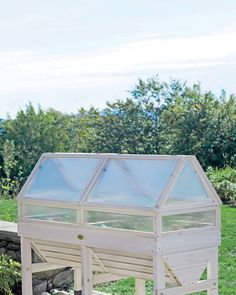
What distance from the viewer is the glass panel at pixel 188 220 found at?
15.2 ft

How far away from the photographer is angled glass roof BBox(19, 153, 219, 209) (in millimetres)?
4738

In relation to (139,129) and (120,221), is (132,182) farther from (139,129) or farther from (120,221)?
(139,129)

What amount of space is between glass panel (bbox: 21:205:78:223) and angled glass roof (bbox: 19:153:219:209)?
0.09 meters

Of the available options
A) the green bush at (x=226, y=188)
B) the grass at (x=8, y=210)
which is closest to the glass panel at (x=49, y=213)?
the grass at (x=8, y=210)

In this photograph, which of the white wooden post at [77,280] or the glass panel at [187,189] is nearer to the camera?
the glass panel at [187,189]

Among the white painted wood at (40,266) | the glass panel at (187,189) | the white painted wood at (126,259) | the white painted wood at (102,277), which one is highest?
the glass panel at (187,189)

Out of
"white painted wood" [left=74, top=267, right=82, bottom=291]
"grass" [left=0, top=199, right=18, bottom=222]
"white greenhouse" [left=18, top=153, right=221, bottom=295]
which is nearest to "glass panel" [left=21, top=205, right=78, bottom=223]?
"white greenhouse" [left=18, top=153, right=221, bottom=295]

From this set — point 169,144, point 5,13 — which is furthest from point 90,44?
point 5,13

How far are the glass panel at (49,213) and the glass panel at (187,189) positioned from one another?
839mm

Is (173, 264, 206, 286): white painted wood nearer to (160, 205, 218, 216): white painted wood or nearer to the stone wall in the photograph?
(160, 205, 218, 216): white painted wood

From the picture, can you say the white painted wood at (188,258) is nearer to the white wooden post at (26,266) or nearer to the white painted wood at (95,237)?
the white painted wood at (95,237)

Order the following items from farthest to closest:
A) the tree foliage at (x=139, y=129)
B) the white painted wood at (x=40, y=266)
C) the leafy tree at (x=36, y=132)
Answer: the leafy tree at (x=36, y=132)
the tree foliage at (x=139, y=129)
the white painted wood at (x=40, y=266)

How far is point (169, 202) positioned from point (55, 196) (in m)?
1.10

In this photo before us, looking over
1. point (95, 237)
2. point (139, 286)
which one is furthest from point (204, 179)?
point (139, 286)
